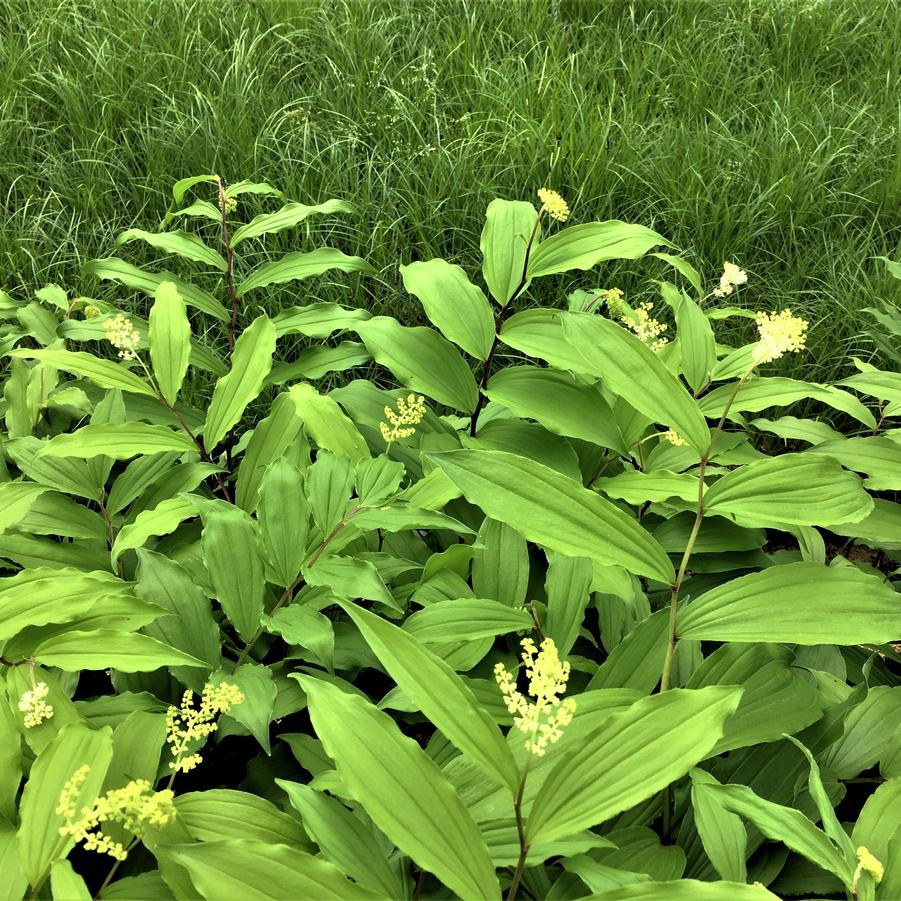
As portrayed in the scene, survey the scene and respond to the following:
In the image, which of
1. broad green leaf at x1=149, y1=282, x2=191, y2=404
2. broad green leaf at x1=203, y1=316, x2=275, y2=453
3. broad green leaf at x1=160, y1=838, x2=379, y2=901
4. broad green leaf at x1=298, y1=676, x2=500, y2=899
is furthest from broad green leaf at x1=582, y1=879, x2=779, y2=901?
broad green leaf at x1=149, y1=282, x2=191, y2=404

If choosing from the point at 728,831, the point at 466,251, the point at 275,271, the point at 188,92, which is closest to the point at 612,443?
the point at 728,831

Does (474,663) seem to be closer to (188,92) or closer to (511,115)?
(511,115)

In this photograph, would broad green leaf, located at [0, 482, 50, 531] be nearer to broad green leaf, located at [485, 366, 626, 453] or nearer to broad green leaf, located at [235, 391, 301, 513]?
broad green leaf, located at [235, 391, 301, 513]

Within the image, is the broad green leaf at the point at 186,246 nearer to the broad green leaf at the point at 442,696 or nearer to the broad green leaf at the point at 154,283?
the broad green leaf at the point at 154,283

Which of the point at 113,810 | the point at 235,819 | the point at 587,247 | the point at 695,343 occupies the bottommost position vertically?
the point at 235,819

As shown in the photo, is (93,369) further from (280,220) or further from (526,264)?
(526,264)

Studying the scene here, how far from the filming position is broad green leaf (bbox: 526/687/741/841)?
2.45ft

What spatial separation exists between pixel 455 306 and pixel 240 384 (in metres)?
0.42

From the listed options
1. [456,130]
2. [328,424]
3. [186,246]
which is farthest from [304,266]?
[456,130]

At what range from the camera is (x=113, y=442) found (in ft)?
4.56

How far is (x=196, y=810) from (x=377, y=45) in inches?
138

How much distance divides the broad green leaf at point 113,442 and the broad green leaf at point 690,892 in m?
1.01

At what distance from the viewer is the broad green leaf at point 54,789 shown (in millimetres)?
835

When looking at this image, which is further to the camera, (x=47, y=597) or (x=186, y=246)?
(x=186, y=246)
